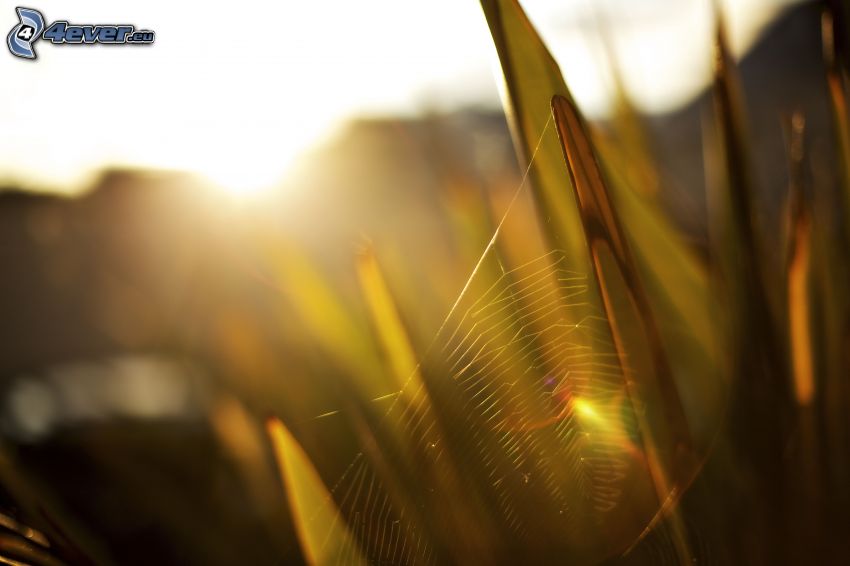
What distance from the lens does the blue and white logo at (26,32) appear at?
77 cm

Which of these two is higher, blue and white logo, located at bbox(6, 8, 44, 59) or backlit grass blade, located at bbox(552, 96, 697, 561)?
blue and white logo, located at bbox(6, 8, 44, 59)

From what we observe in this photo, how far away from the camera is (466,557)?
413mm

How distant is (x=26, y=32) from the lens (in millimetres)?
793

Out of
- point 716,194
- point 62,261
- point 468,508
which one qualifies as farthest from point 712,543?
point 62,261
